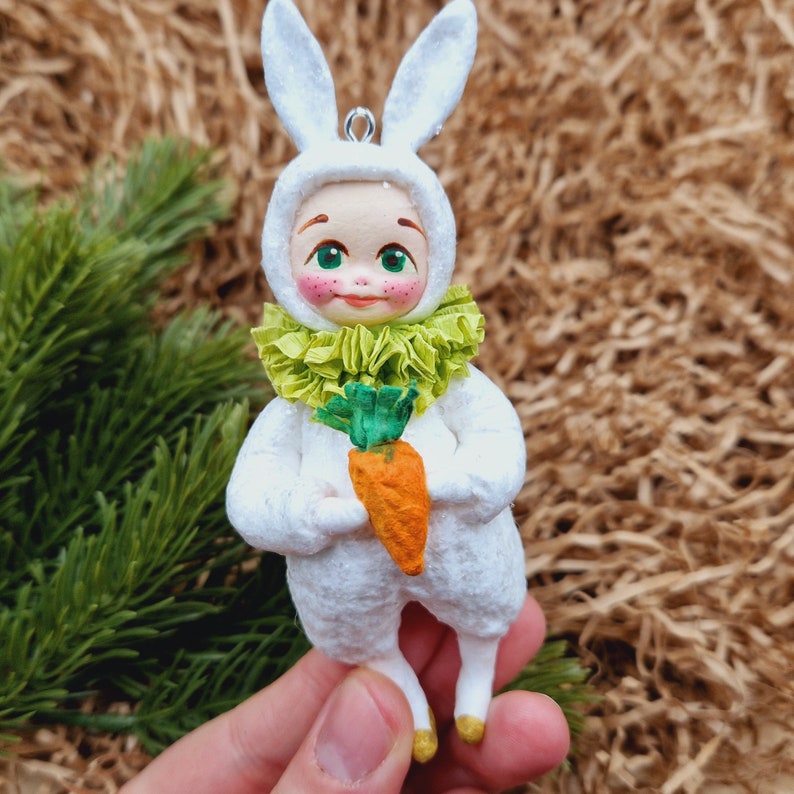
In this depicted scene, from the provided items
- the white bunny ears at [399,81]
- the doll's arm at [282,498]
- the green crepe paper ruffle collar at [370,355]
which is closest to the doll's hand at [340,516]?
the doll's arm at [282,498]

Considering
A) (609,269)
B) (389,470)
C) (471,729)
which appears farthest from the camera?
(609,269)

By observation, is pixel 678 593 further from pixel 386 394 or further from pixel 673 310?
pixel 386 394

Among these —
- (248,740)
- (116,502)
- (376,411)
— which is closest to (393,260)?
(376,411)

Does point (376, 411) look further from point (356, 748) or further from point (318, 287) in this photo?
point (356, 748)

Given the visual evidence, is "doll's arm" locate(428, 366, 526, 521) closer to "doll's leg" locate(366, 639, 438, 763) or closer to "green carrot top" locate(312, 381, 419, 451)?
"green carrot top" locate(312, 381, 419, 451)

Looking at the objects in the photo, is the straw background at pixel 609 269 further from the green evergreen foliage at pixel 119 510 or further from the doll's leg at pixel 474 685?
the doll's leg at pixel 474 685

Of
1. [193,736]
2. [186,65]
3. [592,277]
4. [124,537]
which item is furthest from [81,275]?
[592,277]
